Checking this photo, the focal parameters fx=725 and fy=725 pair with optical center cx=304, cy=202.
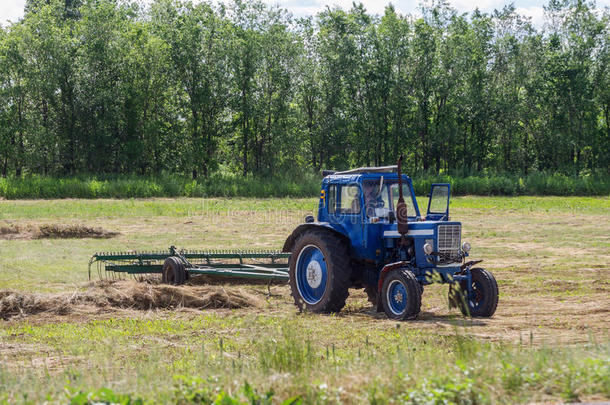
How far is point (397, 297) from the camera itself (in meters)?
10.8

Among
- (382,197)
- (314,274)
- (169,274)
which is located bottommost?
(169,274)

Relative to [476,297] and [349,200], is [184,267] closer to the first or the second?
[349,200]

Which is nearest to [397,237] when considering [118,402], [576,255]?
[118,402]

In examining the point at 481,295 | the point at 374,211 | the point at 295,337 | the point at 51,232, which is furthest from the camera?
the point at 51,232

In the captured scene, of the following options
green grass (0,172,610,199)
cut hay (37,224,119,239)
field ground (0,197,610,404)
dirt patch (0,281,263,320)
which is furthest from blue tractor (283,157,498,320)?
green grass (0,172,610,199)

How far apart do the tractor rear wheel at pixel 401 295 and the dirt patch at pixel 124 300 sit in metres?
2.61

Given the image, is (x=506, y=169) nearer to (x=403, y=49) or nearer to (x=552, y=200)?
(x=403, y=49)

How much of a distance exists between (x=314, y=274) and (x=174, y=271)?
135 inches

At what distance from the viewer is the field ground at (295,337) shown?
5.57 m

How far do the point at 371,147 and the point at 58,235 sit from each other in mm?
34069

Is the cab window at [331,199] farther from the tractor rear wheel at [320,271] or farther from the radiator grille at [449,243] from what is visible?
the radiator grille at [449,243]

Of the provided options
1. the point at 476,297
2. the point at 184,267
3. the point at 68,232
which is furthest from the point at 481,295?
the point at 68,232

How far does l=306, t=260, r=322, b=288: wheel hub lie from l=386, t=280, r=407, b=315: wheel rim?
4.74 feet

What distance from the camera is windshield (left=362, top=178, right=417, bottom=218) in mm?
11664
